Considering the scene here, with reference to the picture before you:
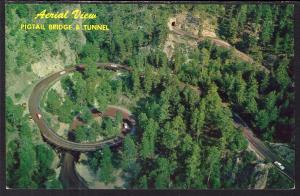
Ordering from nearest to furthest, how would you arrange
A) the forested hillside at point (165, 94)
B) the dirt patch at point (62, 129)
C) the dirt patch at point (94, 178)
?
the dirt patch at point (94, 178) → the forested hillside at point (165, 94) → the dirt patch at point (62, 129)

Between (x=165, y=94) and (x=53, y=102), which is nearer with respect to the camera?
(x=165, y=94)

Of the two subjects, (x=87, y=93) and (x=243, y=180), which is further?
(x=87, y=93)

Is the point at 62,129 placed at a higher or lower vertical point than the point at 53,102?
lower

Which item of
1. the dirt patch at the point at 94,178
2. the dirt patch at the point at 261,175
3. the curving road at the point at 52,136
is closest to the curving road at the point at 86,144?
the curving road at the point at 52,136

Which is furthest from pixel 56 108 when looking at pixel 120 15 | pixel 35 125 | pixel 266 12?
pixel 266 12

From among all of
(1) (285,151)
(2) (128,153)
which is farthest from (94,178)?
(1) (285,151)

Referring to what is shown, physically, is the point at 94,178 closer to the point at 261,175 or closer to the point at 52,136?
the point at 52,136

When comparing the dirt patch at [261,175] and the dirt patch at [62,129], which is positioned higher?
the dirt patch at [62,129]

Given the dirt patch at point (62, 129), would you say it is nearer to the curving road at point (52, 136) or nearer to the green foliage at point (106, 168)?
the curving road at point (52, 136)

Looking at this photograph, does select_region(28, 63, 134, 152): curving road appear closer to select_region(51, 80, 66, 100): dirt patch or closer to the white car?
select_region(51, 80, 66, 100): dirt patch

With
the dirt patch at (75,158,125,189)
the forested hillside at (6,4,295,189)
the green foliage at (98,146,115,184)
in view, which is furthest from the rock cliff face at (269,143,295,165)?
the green foliage at (98,146,115,184)

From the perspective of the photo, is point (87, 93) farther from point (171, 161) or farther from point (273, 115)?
point (273, 115)
